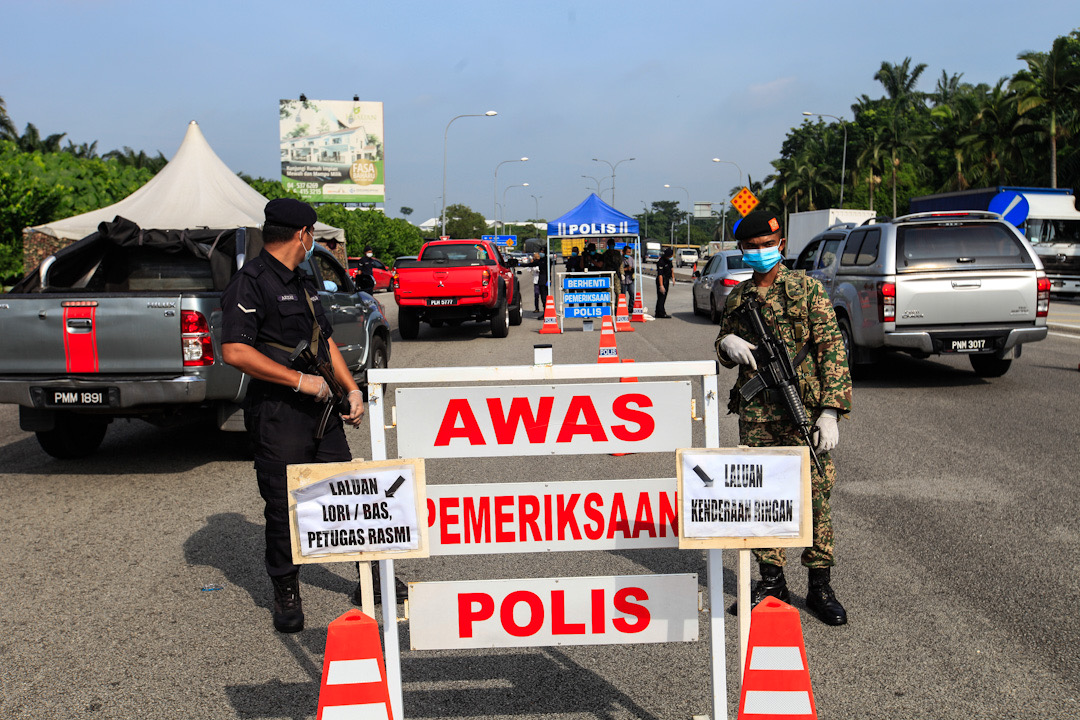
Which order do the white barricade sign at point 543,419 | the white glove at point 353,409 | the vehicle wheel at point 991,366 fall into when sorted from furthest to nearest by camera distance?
the vehicle wheel at point 991,366 → the white glove at point 353,409 → the white barricade sign at point 543,419

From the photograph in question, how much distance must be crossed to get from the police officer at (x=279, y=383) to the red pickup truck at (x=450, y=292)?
43.9ft

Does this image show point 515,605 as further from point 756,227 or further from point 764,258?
point 756,227

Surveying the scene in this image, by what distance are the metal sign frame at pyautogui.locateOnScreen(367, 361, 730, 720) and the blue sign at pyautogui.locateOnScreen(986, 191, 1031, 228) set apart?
21.8 meters

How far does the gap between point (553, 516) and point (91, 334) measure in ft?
16.2

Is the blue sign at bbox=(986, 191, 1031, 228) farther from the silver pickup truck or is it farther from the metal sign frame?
the metal sign frame

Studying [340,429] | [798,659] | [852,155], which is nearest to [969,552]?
[798,659]

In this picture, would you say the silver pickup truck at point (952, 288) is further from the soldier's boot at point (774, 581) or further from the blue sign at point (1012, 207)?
the blue sign at point (1012, 207)

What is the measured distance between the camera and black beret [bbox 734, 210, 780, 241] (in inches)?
166

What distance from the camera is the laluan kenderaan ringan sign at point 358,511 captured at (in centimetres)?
282

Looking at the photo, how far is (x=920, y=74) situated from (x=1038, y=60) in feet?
148

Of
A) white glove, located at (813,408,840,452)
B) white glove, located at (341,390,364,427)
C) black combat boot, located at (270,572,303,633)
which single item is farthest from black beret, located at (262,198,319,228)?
white glove, located at (813,408,840,452)

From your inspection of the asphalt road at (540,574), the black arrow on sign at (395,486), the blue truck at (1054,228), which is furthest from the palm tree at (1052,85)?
the black arrow on sign at (395,486)

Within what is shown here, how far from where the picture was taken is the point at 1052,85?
41.7 metres

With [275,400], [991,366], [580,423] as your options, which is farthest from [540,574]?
[991,366]
